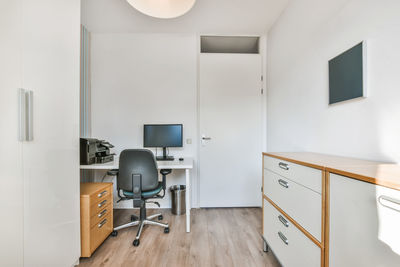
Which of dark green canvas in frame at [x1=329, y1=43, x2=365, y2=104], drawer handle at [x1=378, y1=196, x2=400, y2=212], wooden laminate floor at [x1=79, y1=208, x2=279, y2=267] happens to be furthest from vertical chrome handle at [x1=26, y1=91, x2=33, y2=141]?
dark green canvas in frame at [x1=329, y1=43, x2=365, y2=104]

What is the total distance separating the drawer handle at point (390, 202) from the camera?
573 mm

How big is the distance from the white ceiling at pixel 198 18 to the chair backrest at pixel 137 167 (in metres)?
1.80

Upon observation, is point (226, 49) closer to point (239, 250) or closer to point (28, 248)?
point (239, 250)

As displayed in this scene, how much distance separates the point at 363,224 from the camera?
701 millimetres

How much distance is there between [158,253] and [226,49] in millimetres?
2953

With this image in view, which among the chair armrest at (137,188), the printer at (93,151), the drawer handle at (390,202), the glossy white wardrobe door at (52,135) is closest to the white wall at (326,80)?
the drawer handle at (390,202)

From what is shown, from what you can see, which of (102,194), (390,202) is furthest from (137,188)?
(390,202)

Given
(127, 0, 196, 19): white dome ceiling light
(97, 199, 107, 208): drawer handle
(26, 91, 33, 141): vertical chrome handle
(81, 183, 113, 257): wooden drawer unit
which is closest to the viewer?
(26, 91, 33, 141): vertical chrome handle

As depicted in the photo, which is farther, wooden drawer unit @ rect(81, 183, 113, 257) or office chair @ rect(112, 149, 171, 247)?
office chair @ rect(112, 149, 171, 247)

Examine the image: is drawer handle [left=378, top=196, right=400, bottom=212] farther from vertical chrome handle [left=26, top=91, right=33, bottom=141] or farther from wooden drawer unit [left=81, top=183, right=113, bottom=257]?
wooden drawer unit [left=81, top=183, right=113, bottom=257]

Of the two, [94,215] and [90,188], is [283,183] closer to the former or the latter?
[94,215]

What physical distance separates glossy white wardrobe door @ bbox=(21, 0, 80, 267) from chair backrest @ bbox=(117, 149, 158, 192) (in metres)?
0.43

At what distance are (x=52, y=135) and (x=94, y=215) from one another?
875 mm

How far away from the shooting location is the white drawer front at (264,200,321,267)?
3.29 ft
